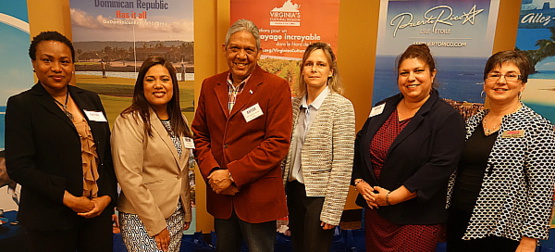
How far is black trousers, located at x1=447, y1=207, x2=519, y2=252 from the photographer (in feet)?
5.91

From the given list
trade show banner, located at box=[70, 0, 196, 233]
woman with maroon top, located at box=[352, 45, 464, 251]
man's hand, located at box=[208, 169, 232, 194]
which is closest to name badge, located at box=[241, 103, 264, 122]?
man's hand, located at box=[208, 169, 232, 194]

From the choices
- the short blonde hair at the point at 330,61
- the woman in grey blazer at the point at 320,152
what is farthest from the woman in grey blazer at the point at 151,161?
the short blonde hair at the point at 330,61

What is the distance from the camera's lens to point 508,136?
171cm

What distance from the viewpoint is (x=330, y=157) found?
2.04m

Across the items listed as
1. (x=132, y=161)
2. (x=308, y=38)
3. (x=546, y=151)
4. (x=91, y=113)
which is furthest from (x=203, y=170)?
(x=546, y=151)

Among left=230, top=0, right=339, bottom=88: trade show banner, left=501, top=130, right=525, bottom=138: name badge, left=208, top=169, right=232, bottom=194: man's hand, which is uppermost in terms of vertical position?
left=230, top=0, right=339, bottom=88: trade show banner

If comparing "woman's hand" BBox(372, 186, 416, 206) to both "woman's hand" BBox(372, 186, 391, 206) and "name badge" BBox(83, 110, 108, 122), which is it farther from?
Result: "name badge" BBox(83, 110, 108, 122)

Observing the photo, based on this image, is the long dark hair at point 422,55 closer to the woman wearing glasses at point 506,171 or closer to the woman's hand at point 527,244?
the woman wearing glasses at point 506,171

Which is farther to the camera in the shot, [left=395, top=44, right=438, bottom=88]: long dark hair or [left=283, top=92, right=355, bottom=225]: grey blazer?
[left=283, top=92, right=355, bottom=225]: grey blazer

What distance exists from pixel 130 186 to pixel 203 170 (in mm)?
405

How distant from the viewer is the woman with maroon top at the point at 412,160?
1784mm

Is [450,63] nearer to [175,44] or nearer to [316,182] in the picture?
[316,182]

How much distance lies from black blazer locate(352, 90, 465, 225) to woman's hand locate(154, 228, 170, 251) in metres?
1.29

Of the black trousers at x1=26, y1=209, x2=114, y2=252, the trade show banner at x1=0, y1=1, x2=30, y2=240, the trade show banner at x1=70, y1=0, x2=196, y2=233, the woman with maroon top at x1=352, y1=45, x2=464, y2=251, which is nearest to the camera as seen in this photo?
the black trousers at x1=26, y1=209, x2=114, y2=252
